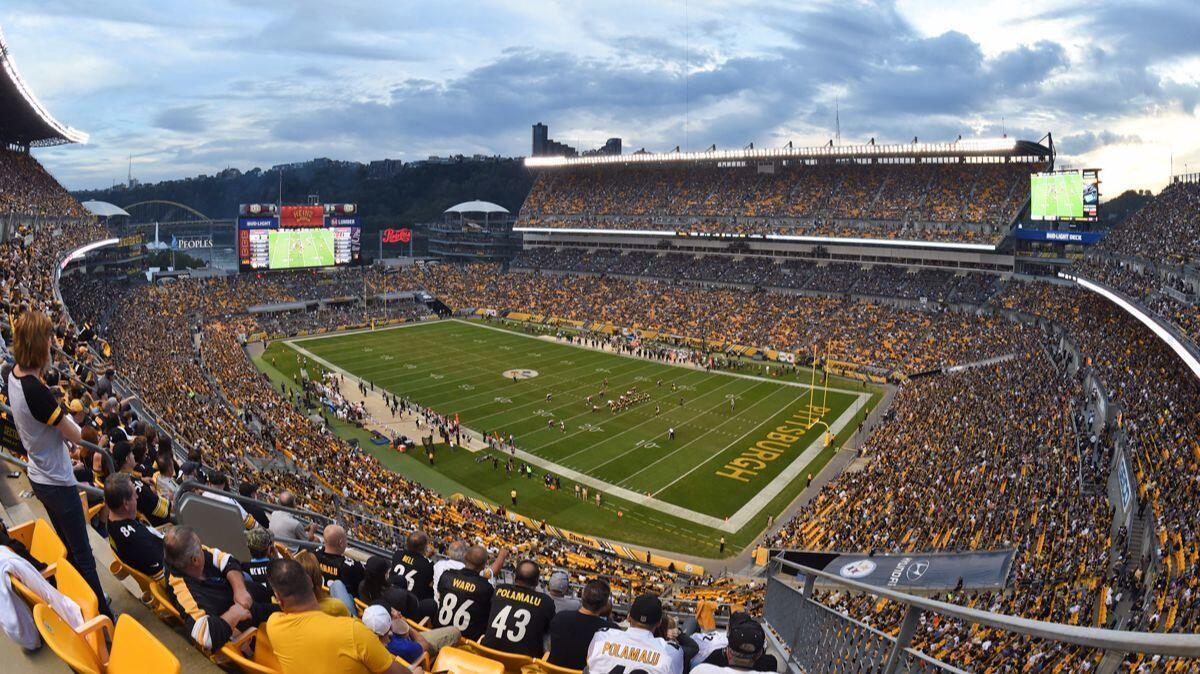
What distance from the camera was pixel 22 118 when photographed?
45094 millimetres

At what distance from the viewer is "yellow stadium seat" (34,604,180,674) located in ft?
11.5

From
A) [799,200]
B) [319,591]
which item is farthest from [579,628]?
[799,200]

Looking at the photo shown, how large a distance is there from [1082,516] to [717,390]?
23335 mm

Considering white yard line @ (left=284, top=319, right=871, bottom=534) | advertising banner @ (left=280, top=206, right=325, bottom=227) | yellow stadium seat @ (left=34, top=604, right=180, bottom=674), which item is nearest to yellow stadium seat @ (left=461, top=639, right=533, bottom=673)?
yellow stadium seat @ (left=34, top=604, right=180, bottom=674)

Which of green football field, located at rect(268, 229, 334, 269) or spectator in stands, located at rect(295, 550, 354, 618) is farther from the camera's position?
green football field, located at rect(268, 229, 334, 269)

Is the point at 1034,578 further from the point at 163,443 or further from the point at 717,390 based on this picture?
the point at 717,390

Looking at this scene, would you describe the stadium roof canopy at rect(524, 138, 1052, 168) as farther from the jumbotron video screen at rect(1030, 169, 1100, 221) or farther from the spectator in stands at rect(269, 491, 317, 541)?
the spectator in stands at rect(269, 491, 317, 541)

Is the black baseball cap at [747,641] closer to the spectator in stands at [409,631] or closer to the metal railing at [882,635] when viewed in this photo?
the metal railing at [882,635]

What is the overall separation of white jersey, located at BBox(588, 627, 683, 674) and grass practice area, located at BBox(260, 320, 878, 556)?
62.2 ft

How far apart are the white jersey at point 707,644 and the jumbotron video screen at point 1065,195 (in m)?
50.2

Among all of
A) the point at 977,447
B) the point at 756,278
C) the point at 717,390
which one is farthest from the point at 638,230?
the point at 977,447

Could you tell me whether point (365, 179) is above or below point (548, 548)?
above

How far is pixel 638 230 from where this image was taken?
236 ft

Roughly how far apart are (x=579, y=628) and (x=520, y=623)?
1.67 feet
